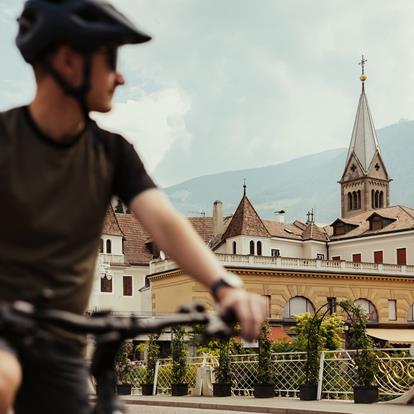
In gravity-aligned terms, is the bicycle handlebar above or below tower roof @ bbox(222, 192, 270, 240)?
below

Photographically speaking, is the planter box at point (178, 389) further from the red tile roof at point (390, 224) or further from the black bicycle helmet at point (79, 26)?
the red tile roof at point (390, 224)

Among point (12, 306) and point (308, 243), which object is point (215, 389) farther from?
point (308, 243)

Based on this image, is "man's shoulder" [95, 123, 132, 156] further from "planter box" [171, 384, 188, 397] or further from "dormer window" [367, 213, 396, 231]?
"dormer window" [367, 213, 396, 231]

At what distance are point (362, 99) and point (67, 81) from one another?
395 feet

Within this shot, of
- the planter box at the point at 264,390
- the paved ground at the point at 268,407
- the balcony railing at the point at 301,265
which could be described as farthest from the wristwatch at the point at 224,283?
the balcony railing at the point at 301,265

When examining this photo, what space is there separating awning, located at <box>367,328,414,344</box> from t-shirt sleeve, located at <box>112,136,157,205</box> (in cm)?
5889

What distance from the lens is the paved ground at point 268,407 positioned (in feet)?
64.4

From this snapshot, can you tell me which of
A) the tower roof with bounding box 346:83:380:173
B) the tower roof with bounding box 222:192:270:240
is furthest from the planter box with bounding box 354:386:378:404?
the tower roof with bounding box 346:83:380:173

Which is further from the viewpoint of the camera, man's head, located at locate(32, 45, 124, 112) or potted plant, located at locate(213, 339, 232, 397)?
potted plant, located at locate(213, 339, 232, 397)

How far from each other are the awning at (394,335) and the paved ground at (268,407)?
36.8 m

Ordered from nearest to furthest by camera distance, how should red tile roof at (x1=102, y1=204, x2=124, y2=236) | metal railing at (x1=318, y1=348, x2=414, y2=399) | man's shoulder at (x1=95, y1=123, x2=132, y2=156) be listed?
man's shoulder at (x1=95, y1=123, x2=132, y2=156) < metal railing at (x1=318, y1=348, x2=414, y2=399) < red tile roof at (x1=102, y1=204, x2=124, y2=236)

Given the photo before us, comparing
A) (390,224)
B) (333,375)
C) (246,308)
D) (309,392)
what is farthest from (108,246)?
(246,308)

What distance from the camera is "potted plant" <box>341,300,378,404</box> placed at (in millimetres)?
22641

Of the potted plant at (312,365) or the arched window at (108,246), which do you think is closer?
the potted plant at (312,365)
